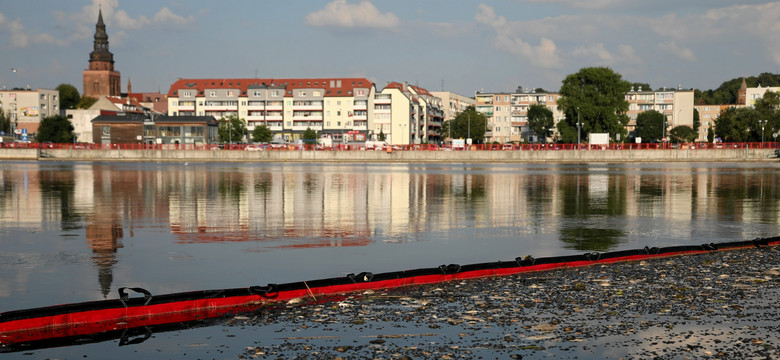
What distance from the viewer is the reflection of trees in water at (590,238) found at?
21016 millimetres

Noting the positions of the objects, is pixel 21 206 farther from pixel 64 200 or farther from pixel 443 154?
pixel 443 154

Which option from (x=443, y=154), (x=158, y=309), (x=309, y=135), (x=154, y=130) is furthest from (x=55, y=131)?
(x=158, y=309)

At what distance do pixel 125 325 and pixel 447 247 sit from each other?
1059cm

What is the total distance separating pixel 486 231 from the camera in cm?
2464

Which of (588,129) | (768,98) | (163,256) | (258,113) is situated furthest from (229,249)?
(258,113)

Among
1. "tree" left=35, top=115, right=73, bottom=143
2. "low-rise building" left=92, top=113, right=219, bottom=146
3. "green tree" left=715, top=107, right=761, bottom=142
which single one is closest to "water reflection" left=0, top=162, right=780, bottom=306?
"green tree" left=715, top=107, right=761, bottom=142

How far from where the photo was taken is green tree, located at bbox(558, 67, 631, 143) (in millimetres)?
135625

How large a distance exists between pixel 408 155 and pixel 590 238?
10624cm

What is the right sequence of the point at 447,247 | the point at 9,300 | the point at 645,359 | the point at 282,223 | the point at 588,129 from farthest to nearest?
the point at 588,129
the point at 282,223
the point at 447,247
the point at 9,300
the point at 645,359

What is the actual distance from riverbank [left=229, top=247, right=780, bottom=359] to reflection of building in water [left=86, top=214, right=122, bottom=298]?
5068 mm

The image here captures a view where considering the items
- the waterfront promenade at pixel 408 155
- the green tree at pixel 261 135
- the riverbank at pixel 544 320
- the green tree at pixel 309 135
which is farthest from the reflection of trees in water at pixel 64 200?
the green tree at pixel 309 135

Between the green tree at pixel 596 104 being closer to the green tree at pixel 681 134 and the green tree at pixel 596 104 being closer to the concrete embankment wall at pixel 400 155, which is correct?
the concrete embankment wall at pixel 400 155

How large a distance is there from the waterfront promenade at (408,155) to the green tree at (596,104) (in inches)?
594

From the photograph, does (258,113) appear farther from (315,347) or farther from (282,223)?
(315,347)
